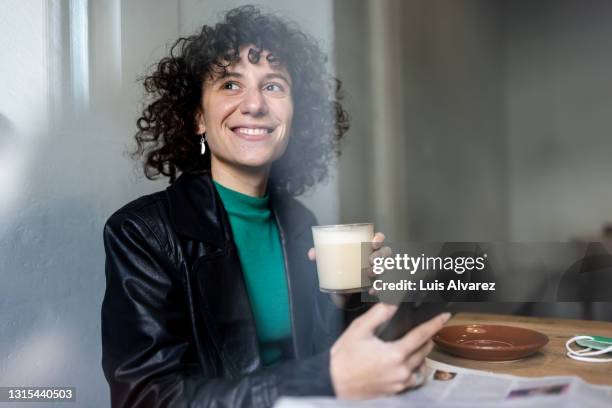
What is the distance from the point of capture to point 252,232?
835 millimetres

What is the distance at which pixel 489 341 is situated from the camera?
0.77m

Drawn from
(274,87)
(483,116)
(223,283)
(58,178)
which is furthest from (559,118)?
(58,178)

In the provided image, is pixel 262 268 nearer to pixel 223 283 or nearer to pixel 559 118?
pixel 223 283

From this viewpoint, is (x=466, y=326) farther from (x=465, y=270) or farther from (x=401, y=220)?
(x=401, y=220)

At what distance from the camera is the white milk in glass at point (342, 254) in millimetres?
709

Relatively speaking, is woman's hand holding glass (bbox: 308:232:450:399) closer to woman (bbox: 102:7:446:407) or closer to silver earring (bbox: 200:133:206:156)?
woman (bbox: 102:7:446:407)

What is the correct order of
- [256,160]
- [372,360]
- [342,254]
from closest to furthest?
[372,360] → [342,254] → [256,160]

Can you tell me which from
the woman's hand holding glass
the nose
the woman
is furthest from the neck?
the woman's hand holding glass

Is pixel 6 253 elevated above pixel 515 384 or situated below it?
above

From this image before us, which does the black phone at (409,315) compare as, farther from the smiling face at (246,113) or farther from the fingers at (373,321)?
the smiling face at (246,113)

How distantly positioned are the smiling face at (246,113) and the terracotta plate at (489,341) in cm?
41

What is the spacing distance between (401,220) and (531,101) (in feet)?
0.92

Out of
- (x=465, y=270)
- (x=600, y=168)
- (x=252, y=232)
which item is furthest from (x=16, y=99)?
(x=600, y=168)

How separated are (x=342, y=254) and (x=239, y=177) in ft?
0.79
